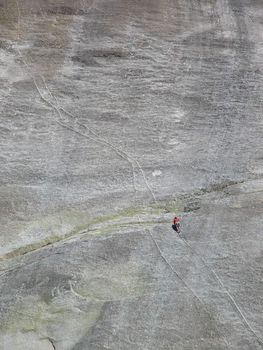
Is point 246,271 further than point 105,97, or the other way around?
point 105,97

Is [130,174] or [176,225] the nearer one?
[176,225]

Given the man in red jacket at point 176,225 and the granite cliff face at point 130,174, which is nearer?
the granite cliff face at point 130,174

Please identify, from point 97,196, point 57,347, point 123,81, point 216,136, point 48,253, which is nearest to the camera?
point 57,347

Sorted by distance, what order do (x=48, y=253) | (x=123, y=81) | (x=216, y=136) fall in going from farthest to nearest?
(x=123, y=81) < (x=216, y=136) < (x=48, y=253)

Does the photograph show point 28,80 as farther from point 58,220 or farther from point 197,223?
point 197,223

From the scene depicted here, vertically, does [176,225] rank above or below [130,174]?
below

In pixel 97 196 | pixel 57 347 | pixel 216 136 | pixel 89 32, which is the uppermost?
pixel 89 32

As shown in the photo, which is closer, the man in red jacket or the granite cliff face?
the granite cliff face

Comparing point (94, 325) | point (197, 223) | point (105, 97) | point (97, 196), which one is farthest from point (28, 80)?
point (94, 325)
